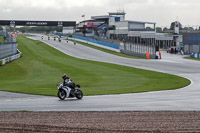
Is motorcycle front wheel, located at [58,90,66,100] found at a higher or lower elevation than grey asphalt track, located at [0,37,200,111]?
higher

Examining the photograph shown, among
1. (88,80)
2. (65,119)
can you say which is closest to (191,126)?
(65,119)

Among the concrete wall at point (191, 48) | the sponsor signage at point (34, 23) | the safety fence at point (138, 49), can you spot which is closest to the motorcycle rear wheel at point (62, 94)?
the safety fence at point (138, 49)

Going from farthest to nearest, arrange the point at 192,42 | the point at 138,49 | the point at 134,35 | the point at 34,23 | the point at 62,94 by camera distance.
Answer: the point at 34,23 < the point at 134,35 < the point at 192,42 < the point at 138,49 < the point at 62,94

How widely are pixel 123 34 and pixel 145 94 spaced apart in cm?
9829

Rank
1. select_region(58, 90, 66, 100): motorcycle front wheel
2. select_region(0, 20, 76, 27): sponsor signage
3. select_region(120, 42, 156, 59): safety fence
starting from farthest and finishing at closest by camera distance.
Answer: select_region(0, 20, 76, 27): sponsor signage, select_region(120, 42, 156, 59): safety fence, select_region(58, 90, 66, 100): motorcycle front wheel

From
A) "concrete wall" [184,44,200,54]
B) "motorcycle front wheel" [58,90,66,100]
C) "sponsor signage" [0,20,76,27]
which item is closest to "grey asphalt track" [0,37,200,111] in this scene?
"motorcycle front wheel" [58,90,66,100]

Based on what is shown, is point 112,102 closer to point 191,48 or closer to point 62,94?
point 62,94

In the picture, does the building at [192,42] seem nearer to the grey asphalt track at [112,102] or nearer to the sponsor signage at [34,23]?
the sponsor signage at [34,23]

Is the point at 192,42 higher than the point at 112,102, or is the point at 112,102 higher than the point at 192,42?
the point at 192,42

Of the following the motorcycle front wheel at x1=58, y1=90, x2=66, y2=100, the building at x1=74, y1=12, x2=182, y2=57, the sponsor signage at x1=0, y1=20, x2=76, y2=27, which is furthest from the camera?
A: the sponsor signage at x1=0, y1=20, x2=76, y2=27

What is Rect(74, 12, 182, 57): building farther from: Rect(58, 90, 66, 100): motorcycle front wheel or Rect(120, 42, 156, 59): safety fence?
Rect(58, 90, 66, 100): motorcycle front wheel

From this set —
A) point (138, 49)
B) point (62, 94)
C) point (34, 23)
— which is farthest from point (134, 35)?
point (62, 94)

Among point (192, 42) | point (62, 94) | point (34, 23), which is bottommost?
point (62, 94)

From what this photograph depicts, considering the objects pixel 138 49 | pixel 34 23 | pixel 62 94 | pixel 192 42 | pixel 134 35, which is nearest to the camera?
pixel 62 94
